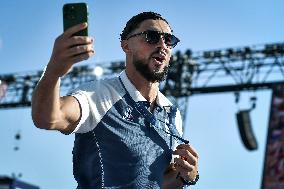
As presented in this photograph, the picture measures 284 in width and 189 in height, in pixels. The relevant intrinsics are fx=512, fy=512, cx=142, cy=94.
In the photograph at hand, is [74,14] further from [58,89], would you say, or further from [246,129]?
[246,129]

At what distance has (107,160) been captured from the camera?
2320 mm

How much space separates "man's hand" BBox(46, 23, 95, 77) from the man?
64mm

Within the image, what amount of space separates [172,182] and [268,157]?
14.5 metres

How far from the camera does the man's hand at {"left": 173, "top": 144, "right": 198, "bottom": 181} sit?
2.52 metres

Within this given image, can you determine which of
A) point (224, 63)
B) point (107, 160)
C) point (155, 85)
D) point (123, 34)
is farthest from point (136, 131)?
point (224, 63)

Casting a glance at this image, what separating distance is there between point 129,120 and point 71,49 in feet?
2.82

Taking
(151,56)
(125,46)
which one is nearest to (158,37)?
(151,56)

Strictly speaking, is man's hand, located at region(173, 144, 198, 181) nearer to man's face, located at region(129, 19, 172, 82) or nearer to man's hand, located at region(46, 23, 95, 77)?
man's face, located at region(129, 19, 172, 82)

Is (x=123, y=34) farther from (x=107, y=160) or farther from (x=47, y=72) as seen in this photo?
(x=47, y=72)

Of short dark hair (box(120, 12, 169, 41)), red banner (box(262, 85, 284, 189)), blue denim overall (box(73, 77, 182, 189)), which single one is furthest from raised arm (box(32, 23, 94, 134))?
red banner (box(262, 85, 284, 189))

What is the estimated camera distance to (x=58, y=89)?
186 cm

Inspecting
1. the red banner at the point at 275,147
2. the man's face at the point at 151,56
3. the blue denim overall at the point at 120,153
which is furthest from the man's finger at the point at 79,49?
the red banner at the point at 275,147

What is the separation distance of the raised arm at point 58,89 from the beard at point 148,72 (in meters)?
0.54

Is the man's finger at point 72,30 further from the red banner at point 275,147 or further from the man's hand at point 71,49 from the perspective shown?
the red banner at point 275,147
